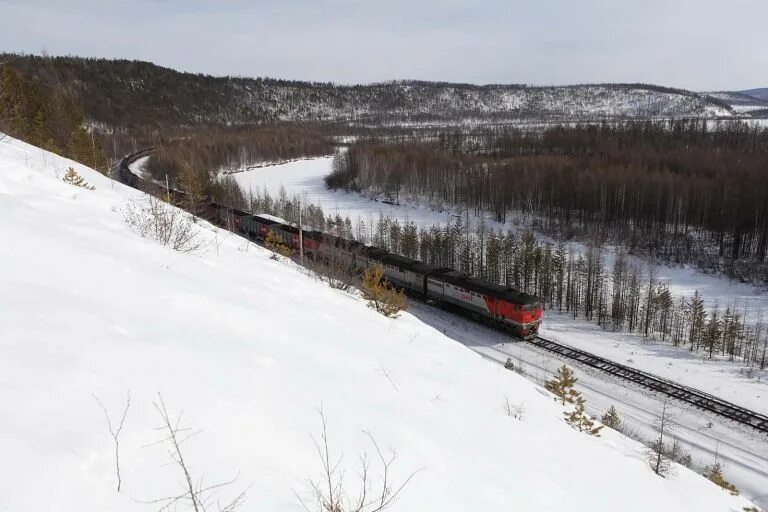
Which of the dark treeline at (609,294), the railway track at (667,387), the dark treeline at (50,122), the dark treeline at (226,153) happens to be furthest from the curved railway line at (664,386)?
the dark treeline at (226,153)

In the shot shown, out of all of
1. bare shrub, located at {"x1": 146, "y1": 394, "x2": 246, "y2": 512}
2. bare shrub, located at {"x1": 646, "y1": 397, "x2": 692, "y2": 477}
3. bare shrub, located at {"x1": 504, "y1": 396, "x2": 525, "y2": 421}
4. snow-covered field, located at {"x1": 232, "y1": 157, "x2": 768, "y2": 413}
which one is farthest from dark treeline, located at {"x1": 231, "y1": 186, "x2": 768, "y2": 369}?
bare shrub, located at {"x1": 146, "y1": 394, "x2": 246, "y2": 512}

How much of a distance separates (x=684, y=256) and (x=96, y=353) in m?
53.4

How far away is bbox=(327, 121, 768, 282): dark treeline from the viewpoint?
155 ft

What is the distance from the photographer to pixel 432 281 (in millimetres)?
30828

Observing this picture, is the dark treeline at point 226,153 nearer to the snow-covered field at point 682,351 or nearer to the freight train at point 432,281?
the snow-covered field at point 682,351

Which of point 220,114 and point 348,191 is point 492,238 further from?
point 220,114

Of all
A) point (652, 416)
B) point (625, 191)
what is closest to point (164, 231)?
point (652, 416)

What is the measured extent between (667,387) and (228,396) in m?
24.6

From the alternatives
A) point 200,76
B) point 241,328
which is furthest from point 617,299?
point 200,76

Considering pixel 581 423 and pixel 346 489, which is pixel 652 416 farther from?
pixel 346 489

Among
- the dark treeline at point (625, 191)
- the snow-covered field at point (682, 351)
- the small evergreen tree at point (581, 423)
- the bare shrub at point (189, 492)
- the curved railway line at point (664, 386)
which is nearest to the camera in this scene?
the bare shrub at point (189, 492)

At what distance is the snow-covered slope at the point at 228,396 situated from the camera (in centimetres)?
328

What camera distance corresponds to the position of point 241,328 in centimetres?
587

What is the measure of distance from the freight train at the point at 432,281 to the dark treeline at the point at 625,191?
1104 inches
